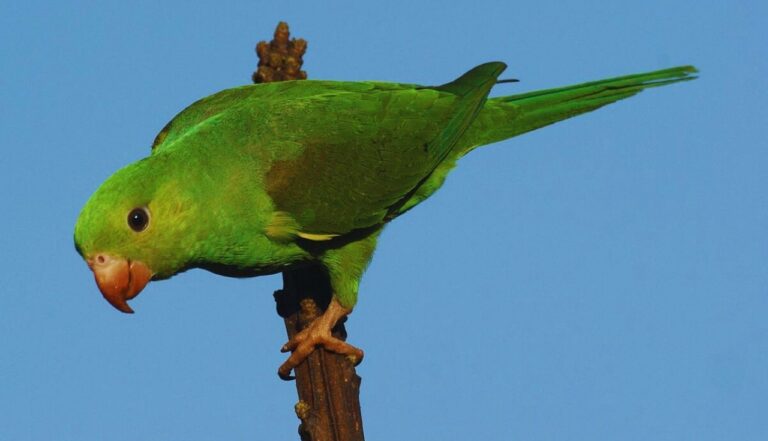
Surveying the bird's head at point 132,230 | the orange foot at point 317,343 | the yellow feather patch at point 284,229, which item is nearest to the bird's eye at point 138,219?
the bird's head at point 132,230

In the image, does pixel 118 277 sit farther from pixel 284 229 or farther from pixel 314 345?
pixel 314 345

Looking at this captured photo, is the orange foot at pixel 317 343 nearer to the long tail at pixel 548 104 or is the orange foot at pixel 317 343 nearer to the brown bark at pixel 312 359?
the brown bark at pixel 312 359

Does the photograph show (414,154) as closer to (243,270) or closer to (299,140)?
(299,140)

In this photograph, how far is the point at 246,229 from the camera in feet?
17.3

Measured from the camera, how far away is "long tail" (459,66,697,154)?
6441 millimetres

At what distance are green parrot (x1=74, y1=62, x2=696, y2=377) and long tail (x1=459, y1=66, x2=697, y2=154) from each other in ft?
0.10

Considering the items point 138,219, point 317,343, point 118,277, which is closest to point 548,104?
point 317,343

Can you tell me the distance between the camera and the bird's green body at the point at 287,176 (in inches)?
197

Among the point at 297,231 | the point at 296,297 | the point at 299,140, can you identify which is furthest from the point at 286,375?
the point at 299,140

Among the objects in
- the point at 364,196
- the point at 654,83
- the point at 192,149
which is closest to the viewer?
the point at 192,149

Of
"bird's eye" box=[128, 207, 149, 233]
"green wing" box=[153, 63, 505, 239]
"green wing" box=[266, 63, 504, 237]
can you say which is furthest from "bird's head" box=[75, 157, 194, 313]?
"green wing" box=[266, 63, 504, 237]

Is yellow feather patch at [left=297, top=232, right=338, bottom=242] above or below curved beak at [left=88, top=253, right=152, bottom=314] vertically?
above

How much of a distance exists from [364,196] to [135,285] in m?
1.39

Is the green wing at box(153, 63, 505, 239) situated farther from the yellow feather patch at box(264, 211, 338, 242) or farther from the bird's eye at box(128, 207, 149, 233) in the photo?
the bird's eye at box(128, 207, 149, 233)
